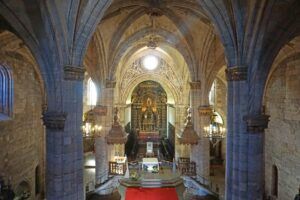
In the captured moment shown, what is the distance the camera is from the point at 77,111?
29.4ft

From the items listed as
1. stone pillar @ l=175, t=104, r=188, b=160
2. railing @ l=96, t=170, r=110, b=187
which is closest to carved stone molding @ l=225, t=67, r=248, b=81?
railing @ l=96, t=170, r=110, b=187

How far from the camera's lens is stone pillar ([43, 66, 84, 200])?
843 cm

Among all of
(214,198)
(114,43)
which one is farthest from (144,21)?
(214,198)

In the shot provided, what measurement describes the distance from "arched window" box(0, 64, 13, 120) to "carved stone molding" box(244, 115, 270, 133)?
939cm

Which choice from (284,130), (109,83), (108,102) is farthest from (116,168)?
(284,130)

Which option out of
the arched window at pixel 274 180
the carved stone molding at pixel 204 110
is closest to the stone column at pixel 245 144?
the arched window at pixel 274 180

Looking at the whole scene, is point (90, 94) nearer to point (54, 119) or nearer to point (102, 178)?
point (102, 178)

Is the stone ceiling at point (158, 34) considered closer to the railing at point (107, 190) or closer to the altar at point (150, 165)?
the altar at point (150, 165)

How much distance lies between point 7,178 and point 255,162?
9339 mm

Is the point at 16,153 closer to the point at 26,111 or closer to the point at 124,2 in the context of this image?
the point at 26,111

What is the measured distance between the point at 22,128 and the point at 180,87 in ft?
51.2

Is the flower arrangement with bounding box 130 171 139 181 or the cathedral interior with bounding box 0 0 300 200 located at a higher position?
the cathedral interior with bounding box 0 0 300 200

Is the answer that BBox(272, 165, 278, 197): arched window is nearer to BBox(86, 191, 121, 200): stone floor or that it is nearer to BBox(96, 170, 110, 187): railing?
BBox(86, 191, 121, 200): stone floor

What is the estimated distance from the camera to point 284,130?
44.1ft
